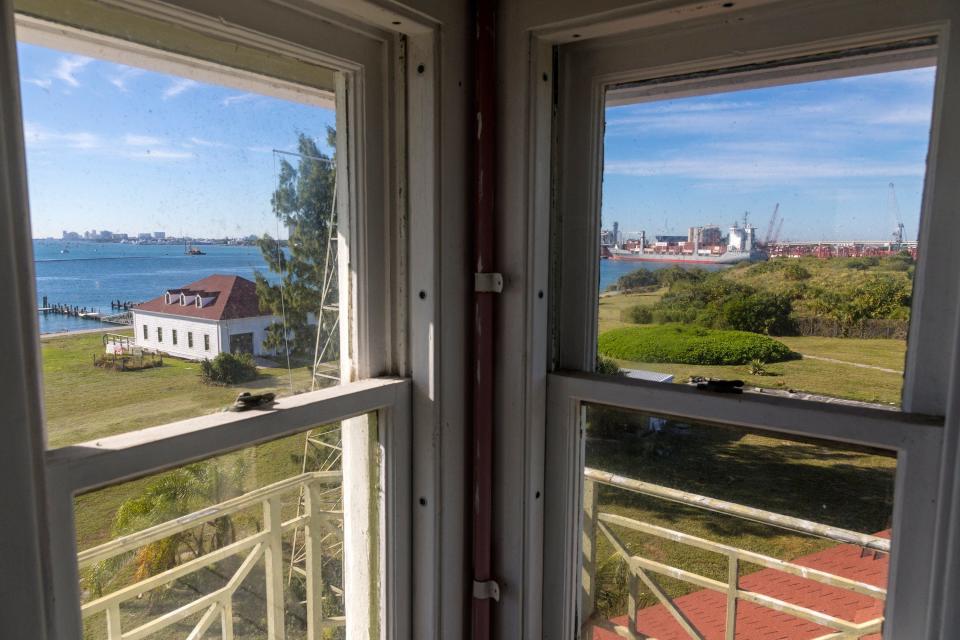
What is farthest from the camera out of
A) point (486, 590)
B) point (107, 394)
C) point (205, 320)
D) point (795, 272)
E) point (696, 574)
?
point (486, 590)

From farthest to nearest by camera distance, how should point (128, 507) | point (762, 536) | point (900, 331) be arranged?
point (762, 536)
point (900, 331)
point (128, 507)

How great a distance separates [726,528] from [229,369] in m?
0.97

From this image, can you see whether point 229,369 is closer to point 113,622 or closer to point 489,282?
point 113,622

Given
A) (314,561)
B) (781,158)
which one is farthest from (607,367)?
(314,561)

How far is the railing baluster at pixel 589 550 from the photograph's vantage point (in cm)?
133

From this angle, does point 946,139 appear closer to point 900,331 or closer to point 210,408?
point 900,331

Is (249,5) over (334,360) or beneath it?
over

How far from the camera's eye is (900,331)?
3.34 feet

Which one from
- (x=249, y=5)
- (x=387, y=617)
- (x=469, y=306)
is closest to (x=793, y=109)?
(x=469, y=306)

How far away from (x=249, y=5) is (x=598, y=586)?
1314 millimetres

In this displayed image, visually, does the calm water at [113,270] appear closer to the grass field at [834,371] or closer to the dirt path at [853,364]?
the grass field at [834,371]

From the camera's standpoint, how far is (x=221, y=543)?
3.41 feet

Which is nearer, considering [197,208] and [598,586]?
[197,208]

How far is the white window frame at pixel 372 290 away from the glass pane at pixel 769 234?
0.40 metres
